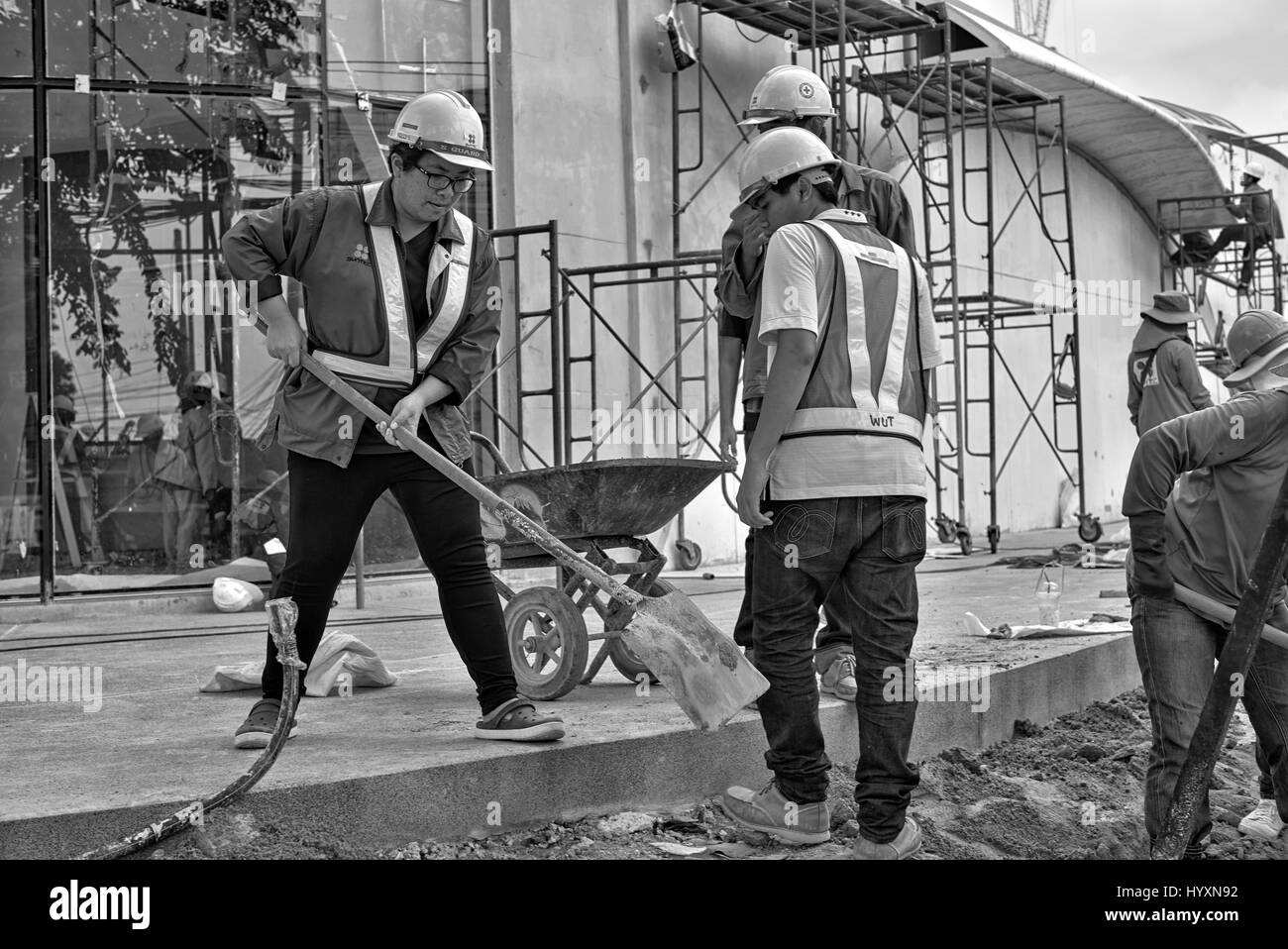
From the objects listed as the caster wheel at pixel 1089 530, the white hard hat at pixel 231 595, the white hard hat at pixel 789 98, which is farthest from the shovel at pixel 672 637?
the caster wheel at pixel 1089 530

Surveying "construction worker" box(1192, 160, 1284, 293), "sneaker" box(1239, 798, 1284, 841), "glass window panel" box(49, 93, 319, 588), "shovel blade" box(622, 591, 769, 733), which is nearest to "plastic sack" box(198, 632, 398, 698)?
"shovel blade" box(622, 591, 769, 733)

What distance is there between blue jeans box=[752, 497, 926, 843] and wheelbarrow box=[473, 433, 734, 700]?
1.10 meters

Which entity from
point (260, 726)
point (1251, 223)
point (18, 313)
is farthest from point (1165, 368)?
point (1251, 223)

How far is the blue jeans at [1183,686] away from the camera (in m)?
3.94

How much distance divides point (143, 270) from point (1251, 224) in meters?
18.7

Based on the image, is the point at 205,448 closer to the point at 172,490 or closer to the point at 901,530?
the point at 172,490

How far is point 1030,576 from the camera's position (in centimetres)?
1098

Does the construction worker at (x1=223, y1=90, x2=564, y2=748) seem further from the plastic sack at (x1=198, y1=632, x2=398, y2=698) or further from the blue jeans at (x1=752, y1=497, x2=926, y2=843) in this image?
the plastic sack at (x1=198, y1=632, x2=398, y2=698)

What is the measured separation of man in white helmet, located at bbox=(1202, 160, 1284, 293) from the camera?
895 inches

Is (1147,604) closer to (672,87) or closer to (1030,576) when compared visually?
(1030,576)

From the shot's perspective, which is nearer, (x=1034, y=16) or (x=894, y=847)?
(x=894, y=847)

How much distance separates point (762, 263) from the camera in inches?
167

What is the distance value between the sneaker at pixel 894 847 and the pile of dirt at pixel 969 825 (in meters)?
0.22
